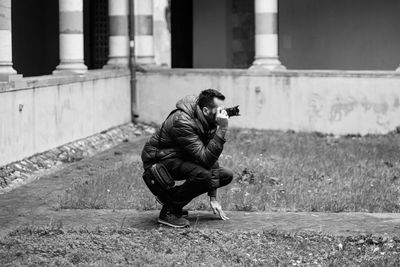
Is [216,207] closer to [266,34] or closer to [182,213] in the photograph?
[182,213]

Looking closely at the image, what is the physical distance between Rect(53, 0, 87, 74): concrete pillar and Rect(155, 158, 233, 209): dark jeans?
7.30 metres

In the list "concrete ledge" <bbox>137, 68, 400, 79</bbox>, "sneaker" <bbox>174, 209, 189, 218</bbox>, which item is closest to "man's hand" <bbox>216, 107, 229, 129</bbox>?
"sneaker" <bbox>174, 209, 189, 218</bbox>

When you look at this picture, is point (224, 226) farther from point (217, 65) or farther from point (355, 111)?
point (217, 65)

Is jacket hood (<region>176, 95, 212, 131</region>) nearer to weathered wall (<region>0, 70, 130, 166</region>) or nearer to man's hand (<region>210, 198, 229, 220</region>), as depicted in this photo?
man's hand (<region>210, 198, 229, 220</region>)

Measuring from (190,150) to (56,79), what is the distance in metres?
6.23

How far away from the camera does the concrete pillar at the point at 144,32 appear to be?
1875 centimetres

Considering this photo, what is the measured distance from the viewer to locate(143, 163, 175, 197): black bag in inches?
367

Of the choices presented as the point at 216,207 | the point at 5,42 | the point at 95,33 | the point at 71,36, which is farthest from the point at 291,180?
the point at 95,33

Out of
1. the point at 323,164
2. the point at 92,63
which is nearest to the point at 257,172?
the point at 323,164

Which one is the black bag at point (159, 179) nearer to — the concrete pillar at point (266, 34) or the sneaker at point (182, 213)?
the sneaker at point (182, 213)

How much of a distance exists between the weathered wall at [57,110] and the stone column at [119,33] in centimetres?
32

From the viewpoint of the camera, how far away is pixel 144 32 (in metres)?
18.8

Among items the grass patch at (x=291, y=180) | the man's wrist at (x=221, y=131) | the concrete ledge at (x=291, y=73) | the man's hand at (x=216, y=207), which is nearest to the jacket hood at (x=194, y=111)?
the man's wrist at (x=221, y=131)

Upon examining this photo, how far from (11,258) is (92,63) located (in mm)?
13104
